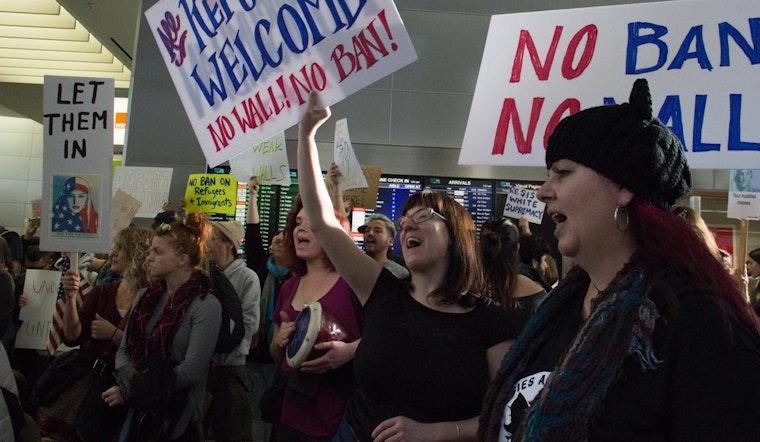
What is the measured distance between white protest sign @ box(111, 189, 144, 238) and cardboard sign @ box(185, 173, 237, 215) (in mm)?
1282

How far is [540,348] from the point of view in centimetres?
167

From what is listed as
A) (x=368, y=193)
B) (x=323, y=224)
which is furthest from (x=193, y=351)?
(x=368, y=193)

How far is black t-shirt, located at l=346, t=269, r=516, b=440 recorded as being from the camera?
2.40 meters

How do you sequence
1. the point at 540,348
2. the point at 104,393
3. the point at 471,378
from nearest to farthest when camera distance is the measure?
the point at 540,348 < the point at 471,378 < the point at 104,393

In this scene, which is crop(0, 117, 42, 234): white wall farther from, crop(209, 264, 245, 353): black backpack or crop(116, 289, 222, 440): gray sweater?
crop(116, 289, 222, 440): gray sweater

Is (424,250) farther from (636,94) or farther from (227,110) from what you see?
(636,94)

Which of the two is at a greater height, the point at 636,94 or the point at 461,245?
the point at 636,94

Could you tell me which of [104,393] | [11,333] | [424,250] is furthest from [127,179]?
[424,250]

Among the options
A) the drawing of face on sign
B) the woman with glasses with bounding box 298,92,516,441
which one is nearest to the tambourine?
the woman with glasses with bounding box 298,92,516,441

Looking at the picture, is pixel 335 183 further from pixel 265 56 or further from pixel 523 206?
pixel 523 206

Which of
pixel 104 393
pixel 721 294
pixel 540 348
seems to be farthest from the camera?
pixel 104 393

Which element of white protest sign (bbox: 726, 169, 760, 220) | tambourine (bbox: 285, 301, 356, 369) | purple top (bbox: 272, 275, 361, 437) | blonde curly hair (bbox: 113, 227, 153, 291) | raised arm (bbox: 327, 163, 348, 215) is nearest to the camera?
tambourine (bbox: 285, 301, 356, 369)

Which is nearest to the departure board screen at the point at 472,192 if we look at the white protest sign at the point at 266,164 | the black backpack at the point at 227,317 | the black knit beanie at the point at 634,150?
the white protest sign at the point at 266,164

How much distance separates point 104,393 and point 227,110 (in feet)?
5.49
